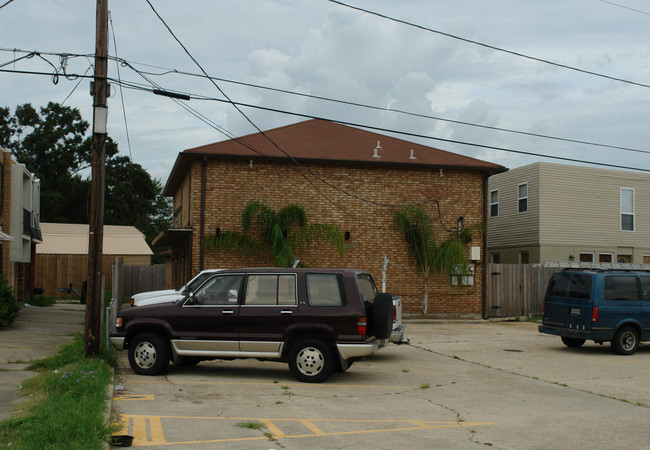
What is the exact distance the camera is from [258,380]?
37.9ft

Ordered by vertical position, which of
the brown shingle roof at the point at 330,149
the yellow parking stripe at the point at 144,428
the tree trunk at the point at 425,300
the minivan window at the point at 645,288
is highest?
the brown shingle roof at the point at 330,149

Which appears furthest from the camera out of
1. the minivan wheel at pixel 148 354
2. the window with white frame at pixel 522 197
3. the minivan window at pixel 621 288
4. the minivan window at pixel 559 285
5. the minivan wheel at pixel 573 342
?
the window with white frame at pixel 522 197

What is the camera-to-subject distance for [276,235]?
75.7ft

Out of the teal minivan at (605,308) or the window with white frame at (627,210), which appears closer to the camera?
the teal minivan at (605,308)

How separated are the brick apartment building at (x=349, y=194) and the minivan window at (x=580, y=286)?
28.5 feet

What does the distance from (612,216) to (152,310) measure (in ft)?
80.3

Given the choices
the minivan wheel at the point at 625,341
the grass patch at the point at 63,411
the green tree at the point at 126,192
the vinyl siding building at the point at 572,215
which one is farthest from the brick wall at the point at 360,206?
the green tree at the point at 126,192

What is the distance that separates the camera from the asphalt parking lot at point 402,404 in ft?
25.5

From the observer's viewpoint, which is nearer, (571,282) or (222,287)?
(222,287)

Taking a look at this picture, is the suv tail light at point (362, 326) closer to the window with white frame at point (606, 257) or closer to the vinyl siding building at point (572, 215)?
the vinyl siding building at point (572, 215)

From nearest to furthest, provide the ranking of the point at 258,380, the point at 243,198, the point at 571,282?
1. the point at 258,380
2. the point at 571,282
3. the point at 243,198

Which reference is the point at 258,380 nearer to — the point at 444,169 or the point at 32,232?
the point at 444,169

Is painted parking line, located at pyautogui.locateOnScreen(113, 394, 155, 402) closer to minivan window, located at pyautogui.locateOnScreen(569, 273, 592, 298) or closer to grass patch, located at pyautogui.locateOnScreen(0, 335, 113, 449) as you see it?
grass patch, located at pyautogui.locateOnScreen(0, 335, 113, 449)

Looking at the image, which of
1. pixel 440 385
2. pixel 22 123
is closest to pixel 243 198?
pixel 440 385
